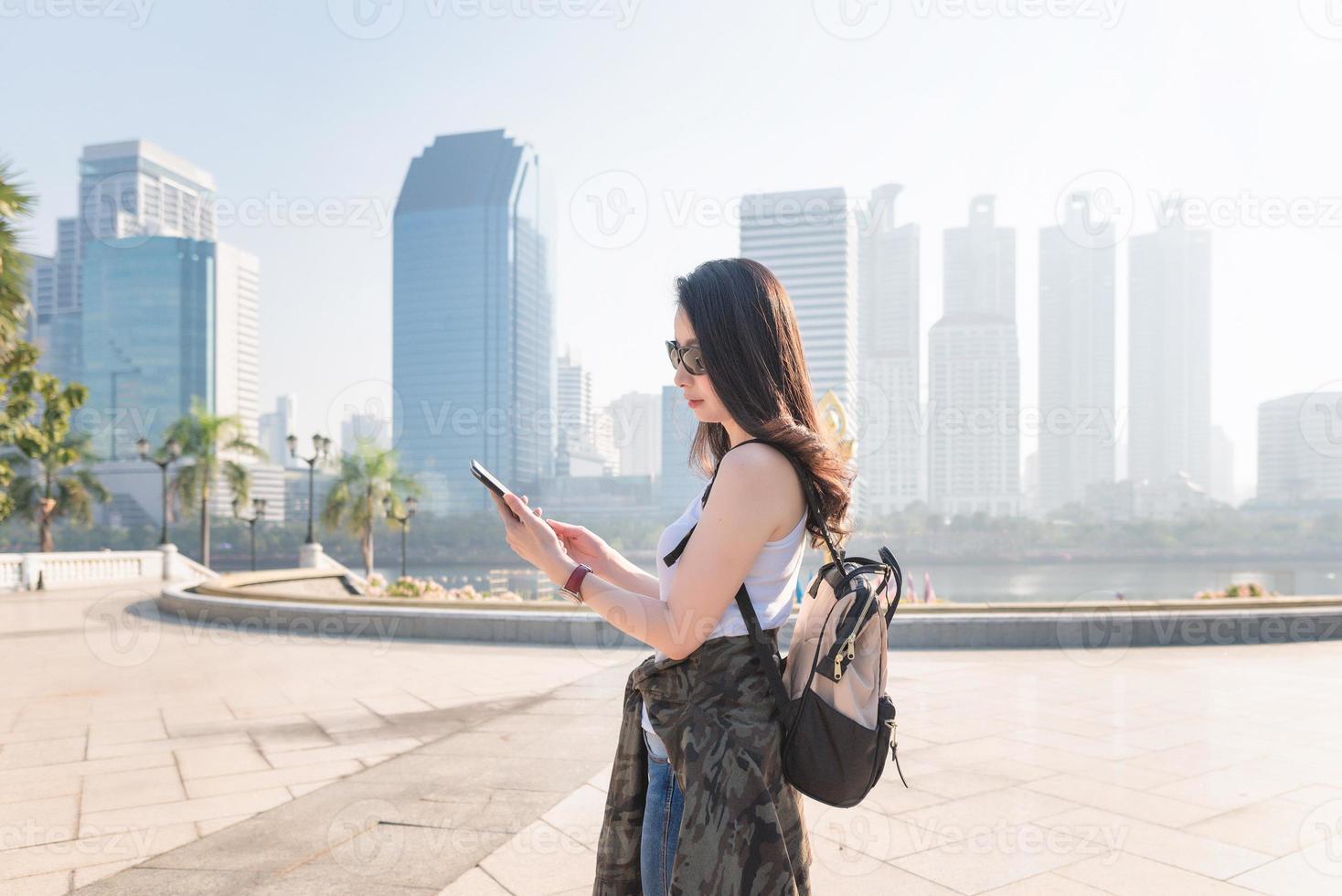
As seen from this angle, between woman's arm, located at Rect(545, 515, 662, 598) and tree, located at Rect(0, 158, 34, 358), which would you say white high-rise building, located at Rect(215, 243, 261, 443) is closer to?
tree, located at Rect(0, 158, 34, 358)

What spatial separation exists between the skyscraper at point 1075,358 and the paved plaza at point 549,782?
106269mm

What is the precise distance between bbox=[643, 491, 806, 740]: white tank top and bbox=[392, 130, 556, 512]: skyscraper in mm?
88438

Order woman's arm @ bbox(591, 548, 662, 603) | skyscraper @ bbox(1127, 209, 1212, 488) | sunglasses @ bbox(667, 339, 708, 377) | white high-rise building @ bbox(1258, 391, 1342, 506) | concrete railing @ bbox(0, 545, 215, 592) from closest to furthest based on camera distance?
sunglasses @ bbox(667, 339, 708, 377), woman's arm @ bbox(591, 548, 662, 603), concrete railing @ bbox(0, 545, 215, 592), white high-rise building @ bbox(1258, 391, 1342, 506), skyscraper @ bbox(1127, 209, 1212, 488)

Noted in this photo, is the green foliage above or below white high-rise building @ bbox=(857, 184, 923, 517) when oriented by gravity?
below

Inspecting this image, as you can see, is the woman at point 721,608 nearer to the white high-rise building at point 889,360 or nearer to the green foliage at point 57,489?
the green foliage at point 57,489

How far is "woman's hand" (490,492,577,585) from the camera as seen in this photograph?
1.54m

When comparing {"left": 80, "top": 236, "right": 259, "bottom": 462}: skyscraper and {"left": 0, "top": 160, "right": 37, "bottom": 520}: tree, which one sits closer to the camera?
{"left": 0, "top": 160, "right": 37, "bottom": 520}: tree

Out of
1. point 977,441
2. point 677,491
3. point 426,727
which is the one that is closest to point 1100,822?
point 426,727


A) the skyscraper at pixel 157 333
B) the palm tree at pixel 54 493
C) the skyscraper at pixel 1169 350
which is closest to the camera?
the palm tree at pixel 54 493

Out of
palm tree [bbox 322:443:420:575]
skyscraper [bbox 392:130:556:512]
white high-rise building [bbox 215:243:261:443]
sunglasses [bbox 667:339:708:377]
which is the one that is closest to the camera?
sunglasses [bbox 667:339:708:377]

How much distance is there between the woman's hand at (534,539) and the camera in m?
1.54

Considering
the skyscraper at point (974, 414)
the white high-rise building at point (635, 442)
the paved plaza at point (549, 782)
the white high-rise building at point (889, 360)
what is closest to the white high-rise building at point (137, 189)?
the white high-rise building at point (635, 442)

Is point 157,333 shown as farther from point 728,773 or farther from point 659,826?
point 728,773

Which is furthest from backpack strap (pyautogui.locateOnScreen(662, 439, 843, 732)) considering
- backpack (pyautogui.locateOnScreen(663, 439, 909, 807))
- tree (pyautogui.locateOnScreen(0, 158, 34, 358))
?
tree (pyautogui.locateOnScreen(0, 158, 34, 358))
